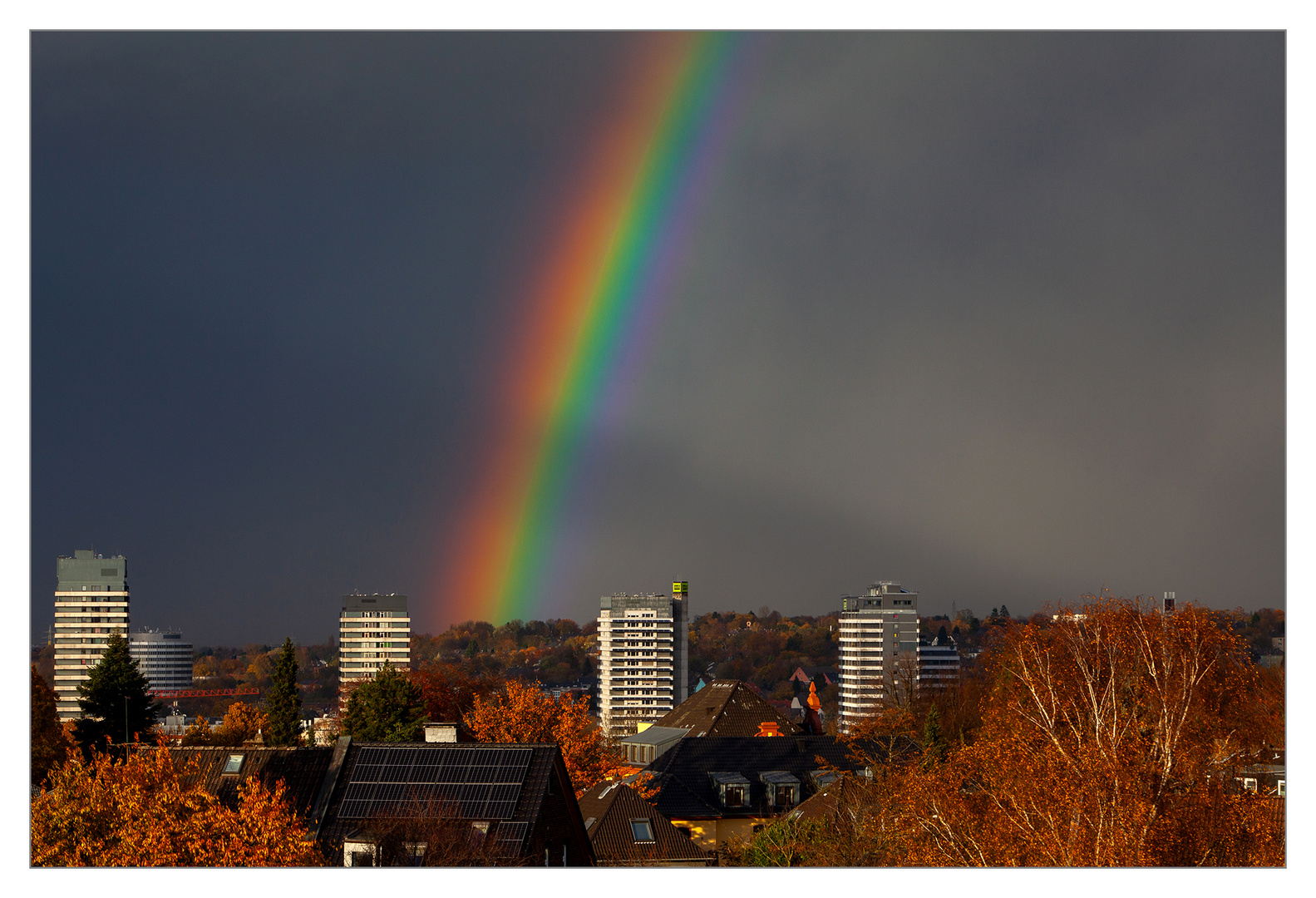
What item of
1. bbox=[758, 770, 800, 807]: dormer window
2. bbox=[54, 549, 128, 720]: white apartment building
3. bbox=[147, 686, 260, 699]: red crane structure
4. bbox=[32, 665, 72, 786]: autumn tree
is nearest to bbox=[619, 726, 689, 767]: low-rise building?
bbox=[758, 770, 800, 807]: dormer window

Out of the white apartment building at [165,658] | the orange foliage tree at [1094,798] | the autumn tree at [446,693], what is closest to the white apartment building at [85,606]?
the white apartment building at [165,658]

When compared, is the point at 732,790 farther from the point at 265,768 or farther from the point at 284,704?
the point at 265,768

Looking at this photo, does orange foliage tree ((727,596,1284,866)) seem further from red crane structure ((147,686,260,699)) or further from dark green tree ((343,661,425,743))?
red crane structure ((147,686,260,699))

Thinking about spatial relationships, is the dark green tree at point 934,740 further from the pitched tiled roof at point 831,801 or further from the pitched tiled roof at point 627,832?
the pitched tiled roof at point 627,832

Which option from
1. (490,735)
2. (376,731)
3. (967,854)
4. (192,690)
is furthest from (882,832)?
(192,690)

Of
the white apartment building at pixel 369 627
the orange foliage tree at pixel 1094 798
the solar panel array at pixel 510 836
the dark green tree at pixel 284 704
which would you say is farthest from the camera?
the white apartment building at pixel 369 627

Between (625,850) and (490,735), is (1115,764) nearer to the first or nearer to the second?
(625,850)
